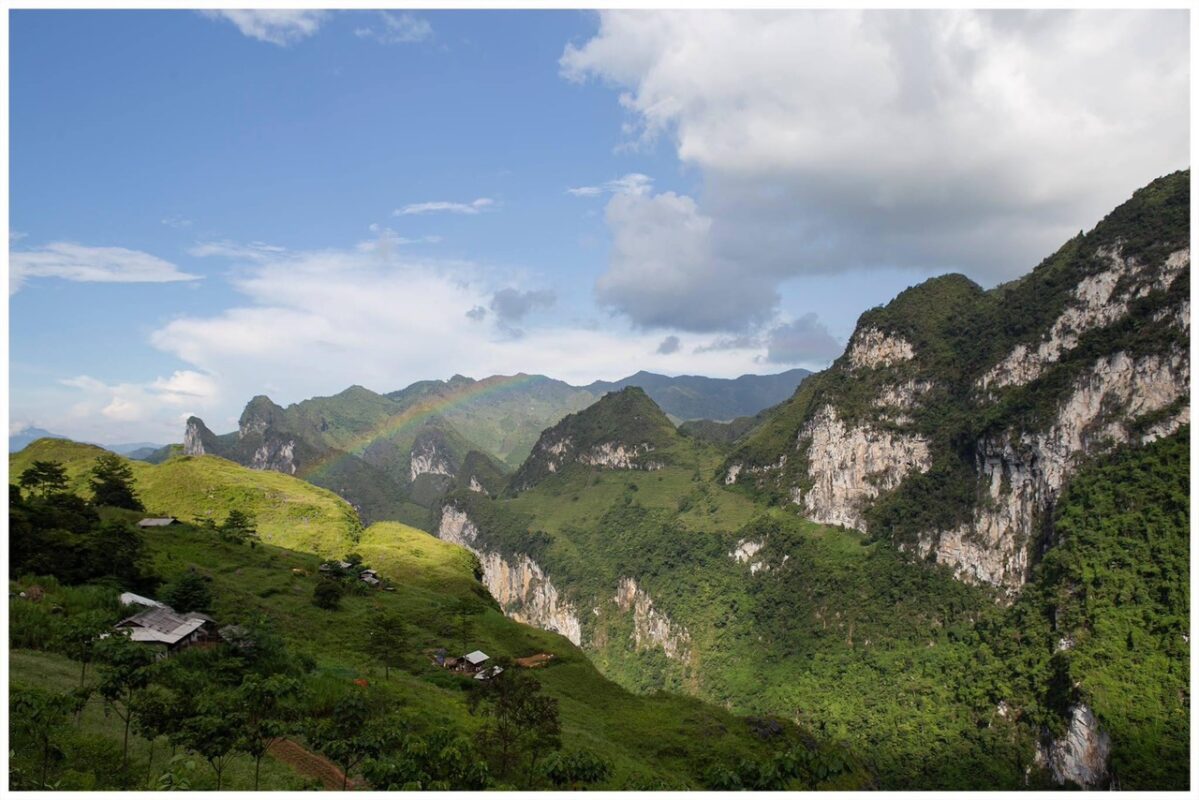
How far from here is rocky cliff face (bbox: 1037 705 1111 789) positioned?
6166 centimetres

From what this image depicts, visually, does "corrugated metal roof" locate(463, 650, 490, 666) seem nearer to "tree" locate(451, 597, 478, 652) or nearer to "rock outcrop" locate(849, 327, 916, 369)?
"tree" locate(451, 597, 478, 652)

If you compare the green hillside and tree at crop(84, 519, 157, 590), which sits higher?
tree at crop(84, 519, 157, 590)

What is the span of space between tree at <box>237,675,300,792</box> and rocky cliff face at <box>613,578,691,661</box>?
11916cm

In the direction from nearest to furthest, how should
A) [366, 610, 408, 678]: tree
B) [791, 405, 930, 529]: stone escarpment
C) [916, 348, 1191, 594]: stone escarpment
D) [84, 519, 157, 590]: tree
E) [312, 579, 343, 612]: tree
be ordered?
[84, 519, 157, 590]: tree → [366, 610, 408, 678]: tree → [312, 579, 343, 612]: tree → [916, 348, 1191, 594]: stone escarpment → [791, 405, 930, 529]: stone escarpment

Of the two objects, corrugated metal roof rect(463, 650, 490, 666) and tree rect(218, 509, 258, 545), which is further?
tree rect(218, 509, 258, 545)

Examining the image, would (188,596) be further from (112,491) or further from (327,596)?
(112,491)

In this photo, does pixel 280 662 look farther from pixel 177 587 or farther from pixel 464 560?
pixel 464 560

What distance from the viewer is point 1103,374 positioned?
85062 mm

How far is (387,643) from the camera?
1516 inches

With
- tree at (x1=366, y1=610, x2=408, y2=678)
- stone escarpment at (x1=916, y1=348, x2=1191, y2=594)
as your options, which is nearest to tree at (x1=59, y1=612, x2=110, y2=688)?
tree at (x1=366, y1=610, x2=408, y2=678)

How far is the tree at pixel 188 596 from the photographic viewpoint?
106ft

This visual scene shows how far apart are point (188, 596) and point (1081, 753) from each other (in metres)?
81.3

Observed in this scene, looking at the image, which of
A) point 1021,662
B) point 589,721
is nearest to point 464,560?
point 589,721

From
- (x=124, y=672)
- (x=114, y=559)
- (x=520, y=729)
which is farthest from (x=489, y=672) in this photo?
(x=124, y=672)
